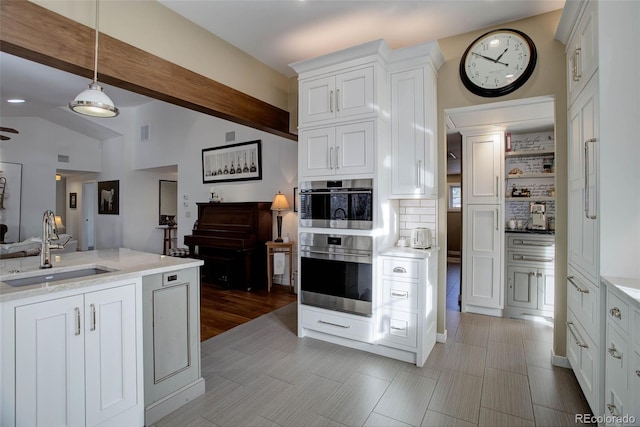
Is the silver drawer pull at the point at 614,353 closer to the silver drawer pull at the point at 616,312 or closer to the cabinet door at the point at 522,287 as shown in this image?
the silver drawer pull at the point at 616,312

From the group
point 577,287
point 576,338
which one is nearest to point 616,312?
point 577,287

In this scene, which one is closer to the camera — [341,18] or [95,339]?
[95,339]

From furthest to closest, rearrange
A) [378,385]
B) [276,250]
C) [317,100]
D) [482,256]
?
[276,250] → [482,256] → [317,100] → [378,385]

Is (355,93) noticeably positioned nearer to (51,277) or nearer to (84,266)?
(84,266)

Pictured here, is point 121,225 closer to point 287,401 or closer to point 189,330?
point 189,330

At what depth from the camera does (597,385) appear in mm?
1741

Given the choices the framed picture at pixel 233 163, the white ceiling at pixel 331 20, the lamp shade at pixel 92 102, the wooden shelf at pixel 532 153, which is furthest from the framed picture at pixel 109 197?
the wooden shelf at pixel 532 153

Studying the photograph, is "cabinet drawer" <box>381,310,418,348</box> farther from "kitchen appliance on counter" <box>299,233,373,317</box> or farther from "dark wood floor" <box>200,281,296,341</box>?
"dark wood floor" <box>200,281,296,341</box>

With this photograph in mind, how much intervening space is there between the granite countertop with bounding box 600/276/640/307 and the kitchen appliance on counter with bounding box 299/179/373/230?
1.52 metres

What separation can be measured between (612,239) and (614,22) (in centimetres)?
119

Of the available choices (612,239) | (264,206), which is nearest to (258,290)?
(264,206)

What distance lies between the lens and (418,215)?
3125mm

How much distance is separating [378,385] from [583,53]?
2655 mm

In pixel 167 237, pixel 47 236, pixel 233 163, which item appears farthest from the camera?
pixel 167 237
